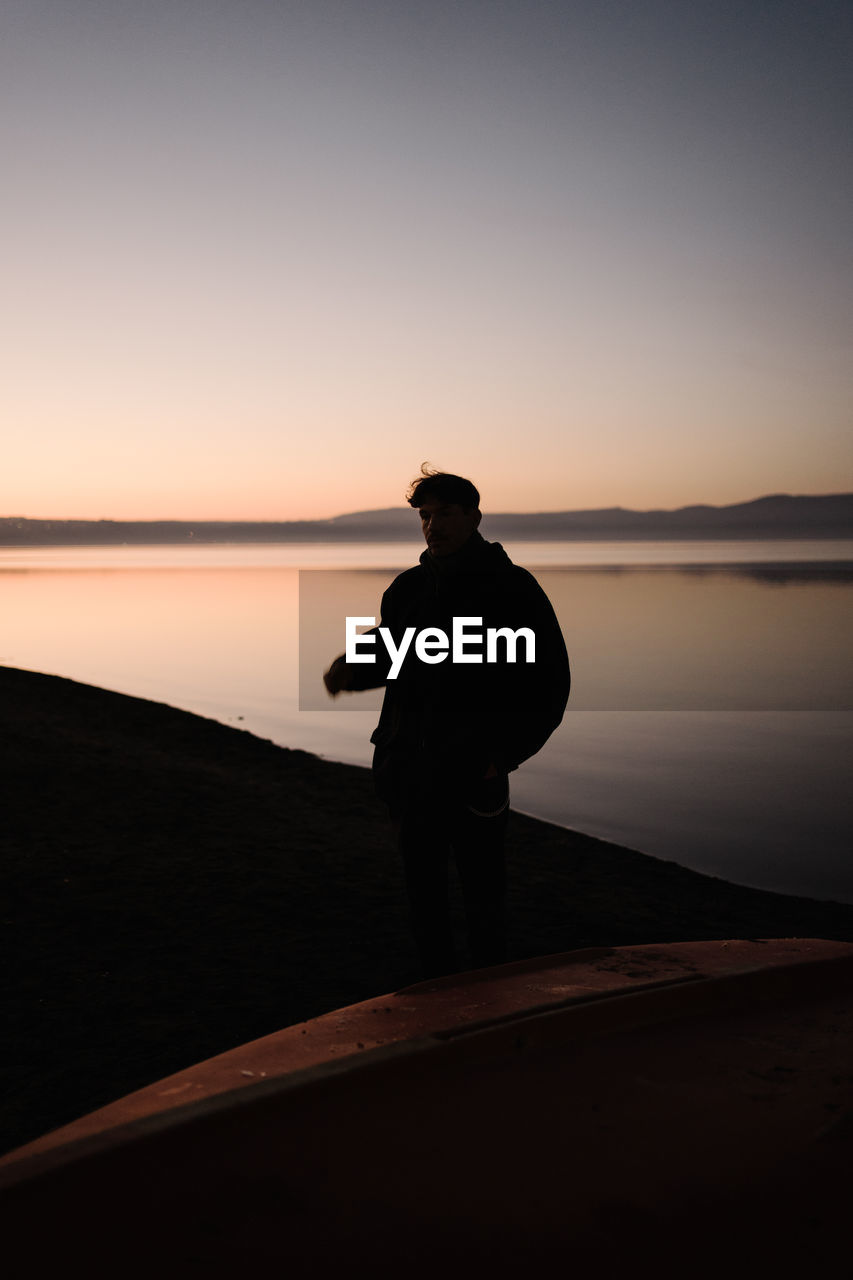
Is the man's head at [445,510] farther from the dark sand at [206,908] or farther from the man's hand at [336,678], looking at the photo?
the dark sand at [206,908]

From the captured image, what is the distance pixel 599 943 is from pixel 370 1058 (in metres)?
3.43

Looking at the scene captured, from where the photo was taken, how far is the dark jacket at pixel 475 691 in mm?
2975

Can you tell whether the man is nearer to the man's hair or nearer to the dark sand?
the man's hair

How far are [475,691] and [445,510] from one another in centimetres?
61

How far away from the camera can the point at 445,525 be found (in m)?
3.02

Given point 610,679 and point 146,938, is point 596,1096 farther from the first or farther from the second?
point 610,679

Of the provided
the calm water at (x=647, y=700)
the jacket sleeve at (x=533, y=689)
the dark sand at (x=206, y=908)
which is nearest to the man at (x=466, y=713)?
the jacket sleeve at (x=533, y=689)

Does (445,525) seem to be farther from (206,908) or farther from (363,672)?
(206,908)

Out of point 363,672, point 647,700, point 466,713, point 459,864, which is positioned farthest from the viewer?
point 647,700

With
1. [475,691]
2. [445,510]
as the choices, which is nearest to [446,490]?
[445,510]

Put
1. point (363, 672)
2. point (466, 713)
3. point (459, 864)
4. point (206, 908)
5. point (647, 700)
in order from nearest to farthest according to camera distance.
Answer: point (466, 713) → point (459, 864) → point (363, 672) → point (206, 908) → point (647, 700)

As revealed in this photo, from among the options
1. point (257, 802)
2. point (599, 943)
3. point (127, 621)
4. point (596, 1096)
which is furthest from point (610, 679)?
point (127, 621)

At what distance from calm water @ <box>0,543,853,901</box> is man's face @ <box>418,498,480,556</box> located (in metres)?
5.55

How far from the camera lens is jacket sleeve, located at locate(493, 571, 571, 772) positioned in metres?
3.00
